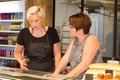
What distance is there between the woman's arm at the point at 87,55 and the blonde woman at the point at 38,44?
2.10 ft

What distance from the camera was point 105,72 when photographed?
1604 millimetres

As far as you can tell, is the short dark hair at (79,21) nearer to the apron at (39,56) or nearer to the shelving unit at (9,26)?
the apron at (39,56)

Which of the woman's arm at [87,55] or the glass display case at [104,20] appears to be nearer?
the woman's arm at [87,55]

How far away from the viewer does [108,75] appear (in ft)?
5.11

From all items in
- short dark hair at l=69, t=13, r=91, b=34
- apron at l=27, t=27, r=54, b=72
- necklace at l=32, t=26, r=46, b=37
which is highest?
short dark hair at l=69, t=13, r=91, b=34

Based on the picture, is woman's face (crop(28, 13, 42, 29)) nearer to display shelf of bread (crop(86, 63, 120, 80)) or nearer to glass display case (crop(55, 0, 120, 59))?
display shelf of bread (crop(86, 63, 120, 80))

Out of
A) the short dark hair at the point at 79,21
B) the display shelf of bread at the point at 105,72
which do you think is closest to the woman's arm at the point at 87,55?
the short dark hair at the point at 79,21

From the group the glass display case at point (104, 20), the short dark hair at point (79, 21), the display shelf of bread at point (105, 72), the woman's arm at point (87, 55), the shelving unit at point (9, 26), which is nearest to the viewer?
the display shelf of bread at point (105, 72)

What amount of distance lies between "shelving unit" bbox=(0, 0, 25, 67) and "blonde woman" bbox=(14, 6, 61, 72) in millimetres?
3131

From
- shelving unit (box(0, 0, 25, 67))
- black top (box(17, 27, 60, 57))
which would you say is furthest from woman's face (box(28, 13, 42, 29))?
shelving unit (box(0, 0, 25, 67))

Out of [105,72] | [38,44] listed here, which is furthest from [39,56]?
[105,72]

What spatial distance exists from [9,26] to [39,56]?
3.70 meters

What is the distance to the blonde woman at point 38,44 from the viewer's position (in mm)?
2482

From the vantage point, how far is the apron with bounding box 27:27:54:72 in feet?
8.21
